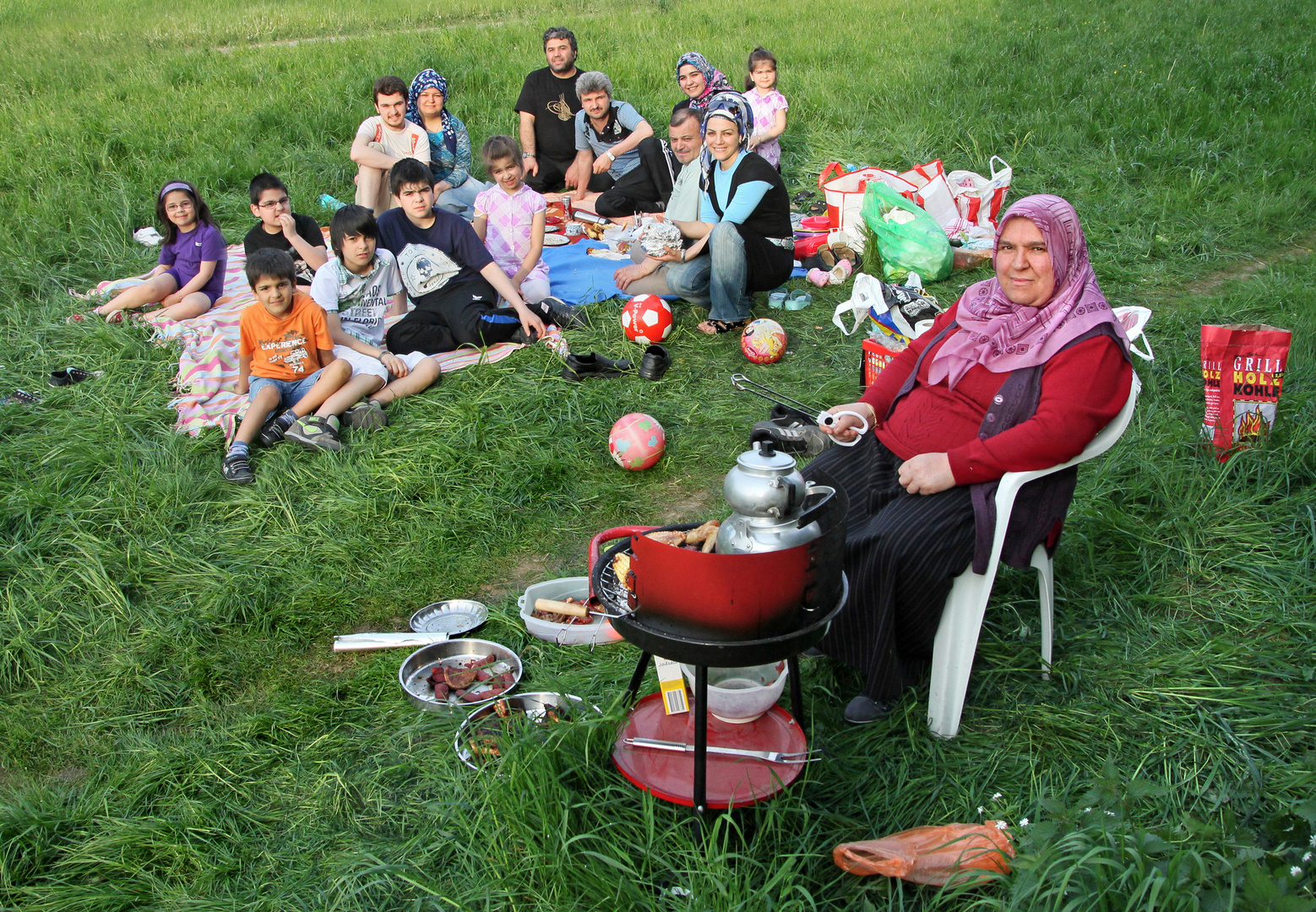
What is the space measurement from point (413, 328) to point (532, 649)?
2.77 meters

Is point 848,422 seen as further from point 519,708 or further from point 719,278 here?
point 719,278

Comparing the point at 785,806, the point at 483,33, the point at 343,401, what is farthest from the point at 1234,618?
the point at 483,33

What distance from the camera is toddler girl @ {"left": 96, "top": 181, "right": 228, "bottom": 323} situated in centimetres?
591

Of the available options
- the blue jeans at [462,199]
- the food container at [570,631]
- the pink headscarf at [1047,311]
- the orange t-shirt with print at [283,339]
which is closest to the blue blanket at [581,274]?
the blue jeans at [462,199]

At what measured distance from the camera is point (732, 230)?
5.41 meters

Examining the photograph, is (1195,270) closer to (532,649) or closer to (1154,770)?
(1154,770)

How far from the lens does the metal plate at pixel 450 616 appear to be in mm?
3330

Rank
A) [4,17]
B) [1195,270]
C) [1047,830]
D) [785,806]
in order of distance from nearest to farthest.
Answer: [1047,830]
[785,806]
[1195,270]
[4,17]

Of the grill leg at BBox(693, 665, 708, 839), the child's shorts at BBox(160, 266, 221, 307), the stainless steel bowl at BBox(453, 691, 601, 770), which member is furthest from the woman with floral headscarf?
the grill leg at BBox(693, 665, 708, 839)

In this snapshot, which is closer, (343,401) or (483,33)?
(343,401)

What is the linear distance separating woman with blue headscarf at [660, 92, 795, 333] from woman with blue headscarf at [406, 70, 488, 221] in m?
2.16

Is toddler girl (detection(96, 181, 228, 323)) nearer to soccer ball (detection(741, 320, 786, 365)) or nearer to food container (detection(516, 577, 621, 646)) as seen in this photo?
soccer ball (detection(741, 320, 786, 365))

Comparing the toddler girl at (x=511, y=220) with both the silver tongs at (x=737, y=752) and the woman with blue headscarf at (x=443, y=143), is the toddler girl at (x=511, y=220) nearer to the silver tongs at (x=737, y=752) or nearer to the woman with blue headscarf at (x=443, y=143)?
the woman with blue headscarf at (x=443, y=143)

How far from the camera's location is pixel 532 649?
10.5 feet
